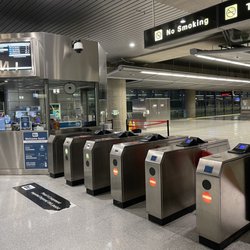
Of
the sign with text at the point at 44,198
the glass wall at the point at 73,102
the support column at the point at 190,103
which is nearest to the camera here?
the sign with text at the point at 44,198

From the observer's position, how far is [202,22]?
3529 mm

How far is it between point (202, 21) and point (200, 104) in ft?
82.0

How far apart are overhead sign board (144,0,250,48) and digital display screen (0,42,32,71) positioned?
8.64 ft

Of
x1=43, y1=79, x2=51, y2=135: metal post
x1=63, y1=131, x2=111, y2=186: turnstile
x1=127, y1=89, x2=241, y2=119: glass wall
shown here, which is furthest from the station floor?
x1=127, y1=89, x2=241, y2=119: glass wall

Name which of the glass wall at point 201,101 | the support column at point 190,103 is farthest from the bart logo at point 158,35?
the support column at point 190,103

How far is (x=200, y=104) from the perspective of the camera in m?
27.5

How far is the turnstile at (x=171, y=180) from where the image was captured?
3023mm

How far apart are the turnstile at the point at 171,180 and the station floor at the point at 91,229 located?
127 millimetres

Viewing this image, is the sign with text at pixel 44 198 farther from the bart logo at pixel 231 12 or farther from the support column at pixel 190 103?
the support column at pixel 190 103

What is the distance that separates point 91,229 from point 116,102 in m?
10.2

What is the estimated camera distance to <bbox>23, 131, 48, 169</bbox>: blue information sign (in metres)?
5.64

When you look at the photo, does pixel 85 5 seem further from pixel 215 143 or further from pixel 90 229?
pixel 90 229

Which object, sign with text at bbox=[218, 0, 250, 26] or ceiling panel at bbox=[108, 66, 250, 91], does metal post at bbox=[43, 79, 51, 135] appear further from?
ceiling panel at bbox=[108, 66, 250, 91]

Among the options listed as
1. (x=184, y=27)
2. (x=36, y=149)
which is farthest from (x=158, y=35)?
(x=36, y=149)
